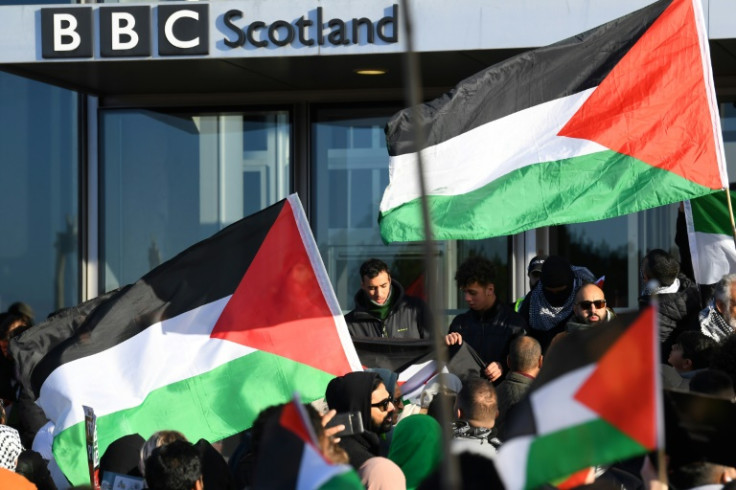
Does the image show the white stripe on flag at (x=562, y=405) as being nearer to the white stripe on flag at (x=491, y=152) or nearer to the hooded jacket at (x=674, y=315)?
the white stripe on flag at (x=491, y=152)

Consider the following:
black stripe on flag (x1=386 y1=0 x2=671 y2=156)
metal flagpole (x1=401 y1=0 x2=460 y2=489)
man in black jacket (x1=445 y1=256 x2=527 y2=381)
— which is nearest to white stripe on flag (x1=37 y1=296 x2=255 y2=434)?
black stripe on flag (x1=386 y1=0 x2=671 y2=156)

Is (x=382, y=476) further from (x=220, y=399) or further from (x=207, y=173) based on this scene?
(x=207, y=173)

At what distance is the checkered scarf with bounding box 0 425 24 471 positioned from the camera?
6.55 meters

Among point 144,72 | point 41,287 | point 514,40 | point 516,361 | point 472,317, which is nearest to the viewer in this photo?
point 516,361

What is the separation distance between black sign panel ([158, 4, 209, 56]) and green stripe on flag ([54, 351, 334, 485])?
3.94 meters

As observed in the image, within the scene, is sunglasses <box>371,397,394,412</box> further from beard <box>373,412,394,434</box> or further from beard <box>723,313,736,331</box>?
beard <box>723,313,736,331</box>

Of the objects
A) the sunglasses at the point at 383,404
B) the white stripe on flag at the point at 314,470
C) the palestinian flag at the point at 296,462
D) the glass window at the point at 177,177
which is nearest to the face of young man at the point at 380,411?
the sunglasses at the point at 383,404

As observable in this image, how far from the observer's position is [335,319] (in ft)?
22.8

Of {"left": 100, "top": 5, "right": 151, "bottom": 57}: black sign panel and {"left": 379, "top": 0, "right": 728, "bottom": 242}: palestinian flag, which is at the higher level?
{"left": 100, "top": 5, "right": 151, "bottom": 57}: black sign panel

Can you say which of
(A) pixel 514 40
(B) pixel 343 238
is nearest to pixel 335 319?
(A) pixel 514 40

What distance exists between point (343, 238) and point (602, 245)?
7.84 feet

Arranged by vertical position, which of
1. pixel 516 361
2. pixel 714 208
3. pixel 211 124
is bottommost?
pixel 516 361

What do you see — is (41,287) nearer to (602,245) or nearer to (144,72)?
(144,72)

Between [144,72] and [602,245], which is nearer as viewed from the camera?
[144,72]
